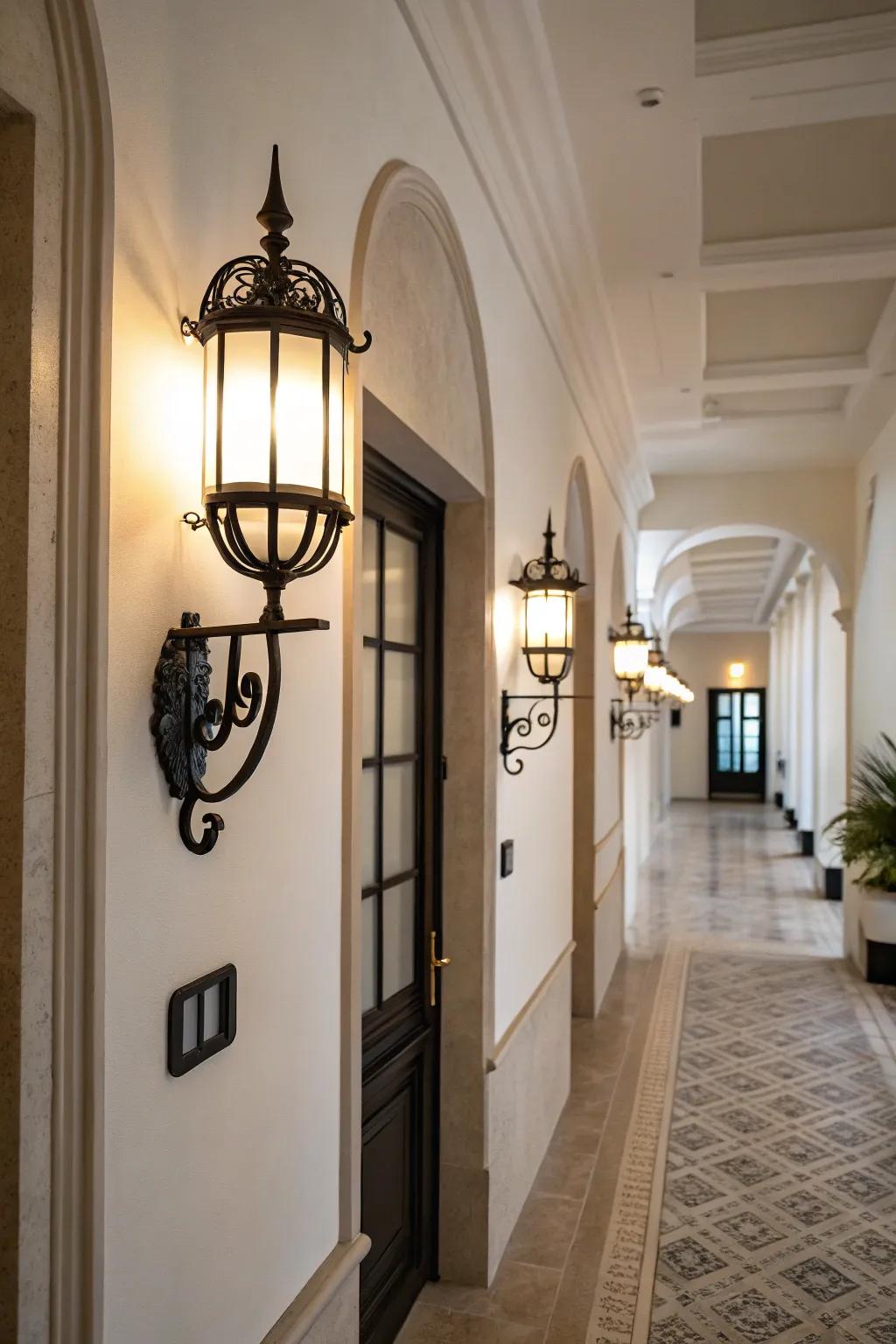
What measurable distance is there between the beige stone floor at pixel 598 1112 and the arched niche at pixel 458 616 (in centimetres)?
20

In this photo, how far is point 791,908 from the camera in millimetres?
10250

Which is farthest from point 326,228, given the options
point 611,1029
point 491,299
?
point 611,1029

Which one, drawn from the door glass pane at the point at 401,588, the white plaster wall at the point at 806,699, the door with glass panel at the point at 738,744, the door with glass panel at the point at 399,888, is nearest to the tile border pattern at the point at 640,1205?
the door with glass panel at the point at 399,888

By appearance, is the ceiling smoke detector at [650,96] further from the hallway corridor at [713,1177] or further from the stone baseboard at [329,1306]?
the hallway corridor at [713,1177]

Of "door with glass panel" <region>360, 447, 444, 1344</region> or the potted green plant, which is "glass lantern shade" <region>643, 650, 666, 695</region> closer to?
the potted green plant

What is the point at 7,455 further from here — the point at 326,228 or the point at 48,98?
the point at 326,228

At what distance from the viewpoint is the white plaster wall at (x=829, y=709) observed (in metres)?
11.8

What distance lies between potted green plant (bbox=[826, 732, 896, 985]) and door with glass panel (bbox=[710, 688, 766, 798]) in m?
18.3

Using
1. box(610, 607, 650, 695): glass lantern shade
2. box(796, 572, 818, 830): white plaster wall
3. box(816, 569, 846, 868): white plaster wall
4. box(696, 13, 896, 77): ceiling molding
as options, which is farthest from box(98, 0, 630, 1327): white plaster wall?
box(796, 572, 818, 830): white plaster wall

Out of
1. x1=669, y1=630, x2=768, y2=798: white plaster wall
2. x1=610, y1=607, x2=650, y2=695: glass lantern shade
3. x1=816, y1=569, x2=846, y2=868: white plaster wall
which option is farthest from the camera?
x1=669, y1=630, x2=768, y2=798: white plaster wall

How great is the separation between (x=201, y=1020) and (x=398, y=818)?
61.4 inches

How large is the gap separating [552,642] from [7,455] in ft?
9.11

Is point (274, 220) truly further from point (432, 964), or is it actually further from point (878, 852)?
point (878, 852)

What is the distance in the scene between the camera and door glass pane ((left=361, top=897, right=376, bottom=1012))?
2670mm
